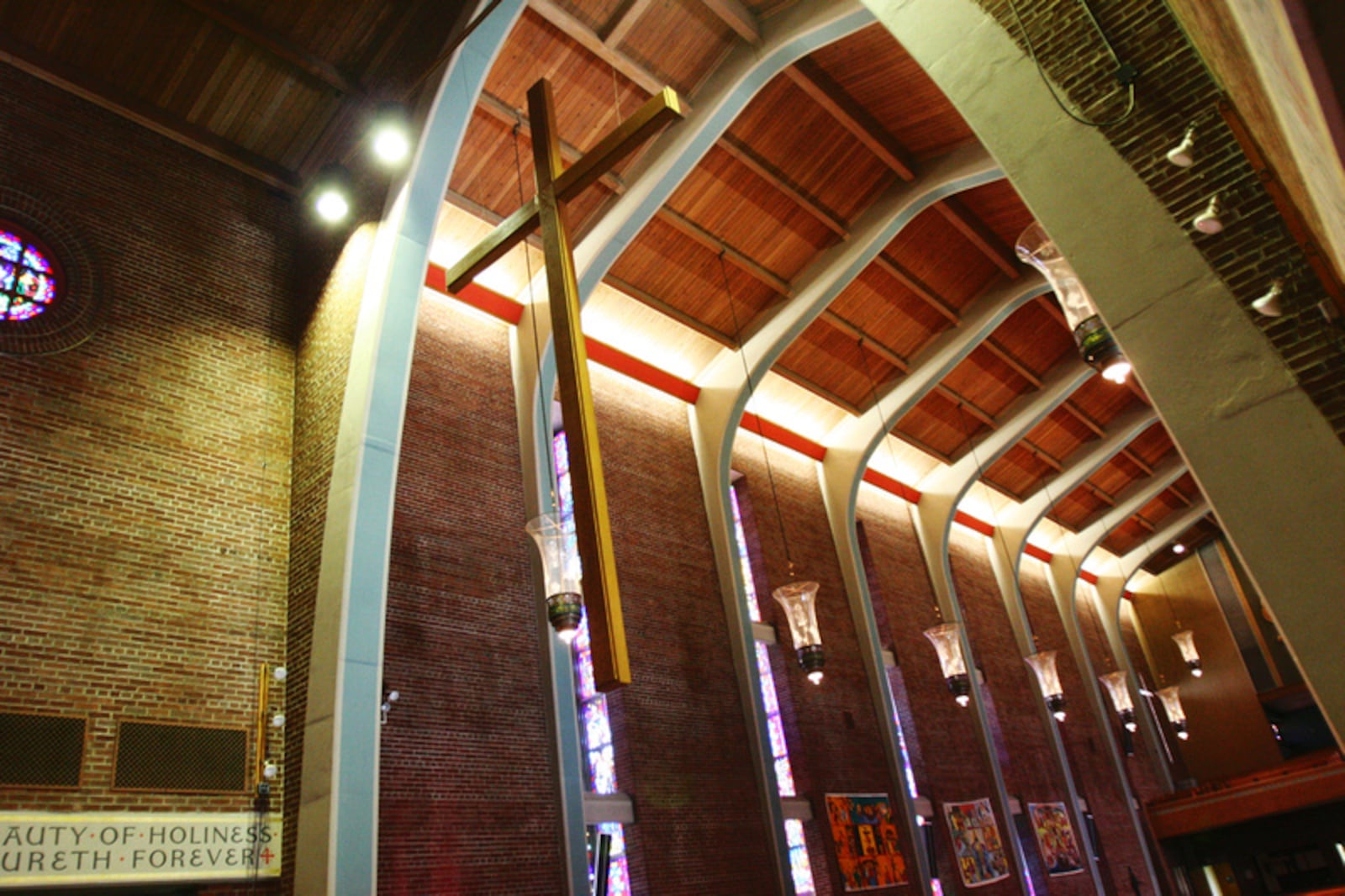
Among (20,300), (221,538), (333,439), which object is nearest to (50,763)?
(221,538)

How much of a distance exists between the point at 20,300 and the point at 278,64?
321 centimetres

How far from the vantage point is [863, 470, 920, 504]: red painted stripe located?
18.0 meters

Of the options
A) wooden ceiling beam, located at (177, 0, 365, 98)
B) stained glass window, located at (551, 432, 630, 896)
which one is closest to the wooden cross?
→ wooden ceiling beam, located at (177, 0, 365, 98)

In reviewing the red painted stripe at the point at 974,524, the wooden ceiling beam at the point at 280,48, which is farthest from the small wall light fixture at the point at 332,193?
the red painted stripe at the point at 974,524

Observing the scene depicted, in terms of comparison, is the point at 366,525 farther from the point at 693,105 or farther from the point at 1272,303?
the point at 1272,303

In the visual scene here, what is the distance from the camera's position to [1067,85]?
12.9ft

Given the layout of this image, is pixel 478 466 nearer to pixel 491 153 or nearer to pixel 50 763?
pixel 491 153

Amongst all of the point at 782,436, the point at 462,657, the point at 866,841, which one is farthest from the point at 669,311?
the point at 866,841

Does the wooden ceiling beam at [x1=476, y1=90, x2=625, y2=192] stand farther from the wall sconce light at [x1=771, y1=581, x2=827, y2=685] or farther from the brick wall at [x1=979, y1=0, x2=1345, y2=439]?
the brick wall at [x1=979, y1=0, x2=1345, y2=439]

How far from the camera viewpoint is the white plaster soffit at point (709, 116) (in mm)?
9781

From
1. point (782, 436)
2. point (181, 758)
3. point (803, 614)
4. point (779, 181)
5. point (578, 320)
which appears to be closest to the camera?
point (578, 320)

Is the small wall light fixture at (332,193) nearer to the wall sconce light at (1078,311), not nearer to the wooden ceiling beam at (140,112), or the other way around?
the wooden ceiling beam at (140,112)

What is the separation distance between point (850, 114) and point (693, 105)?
2.16 meters

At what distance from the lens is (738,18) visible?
10.1m
